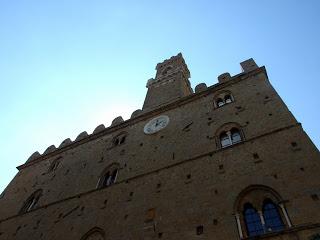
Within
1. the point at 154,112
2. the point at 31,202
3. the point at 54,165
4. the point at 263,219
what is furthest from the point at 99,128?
the point at 263,219

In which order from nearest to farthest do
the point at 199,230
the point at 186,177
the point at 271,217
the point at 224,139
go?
the point at 271,217
the point at 199,230
the point at 186,177
the point at 224,139

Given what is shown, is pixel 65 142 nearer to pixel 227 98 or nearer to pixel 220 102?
pixel 220 102

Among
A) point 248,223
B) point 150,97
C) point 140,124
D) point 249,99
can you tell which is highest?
point 150,97

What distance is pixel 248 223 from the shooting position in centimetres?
691

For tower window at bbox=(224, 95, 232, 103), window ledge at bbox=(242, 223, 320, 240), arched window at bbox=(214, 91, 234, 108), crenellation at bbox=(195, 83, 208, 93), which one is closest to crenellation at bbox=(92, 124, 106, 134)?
crenellation at bbox=(195, 83, 208, 93)

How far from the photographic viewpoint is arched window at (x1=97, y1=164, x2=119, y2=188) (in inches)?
443

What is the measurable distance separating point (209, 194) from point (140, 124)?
244 inches

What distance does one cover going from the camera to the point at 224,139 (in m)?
10.0

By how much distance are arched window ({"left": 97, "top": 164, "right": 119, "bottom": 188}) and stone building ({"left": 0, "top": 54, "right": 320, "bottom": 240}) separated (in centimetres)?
6

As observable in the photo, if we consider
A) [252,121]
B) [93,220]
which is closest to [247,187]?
[252,121]

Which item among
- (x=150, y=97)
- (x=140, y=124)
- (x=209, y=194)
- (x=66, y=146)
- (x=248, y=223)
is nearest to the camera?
(x=248, y=223)

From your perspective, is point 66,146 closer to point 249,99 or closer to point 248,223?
point 249,99

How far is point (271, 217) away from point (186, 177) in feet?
9.57

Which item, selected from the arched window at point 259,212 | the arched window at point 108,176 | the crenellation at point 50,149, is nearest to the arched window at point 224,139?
the arched window at point 259,212
